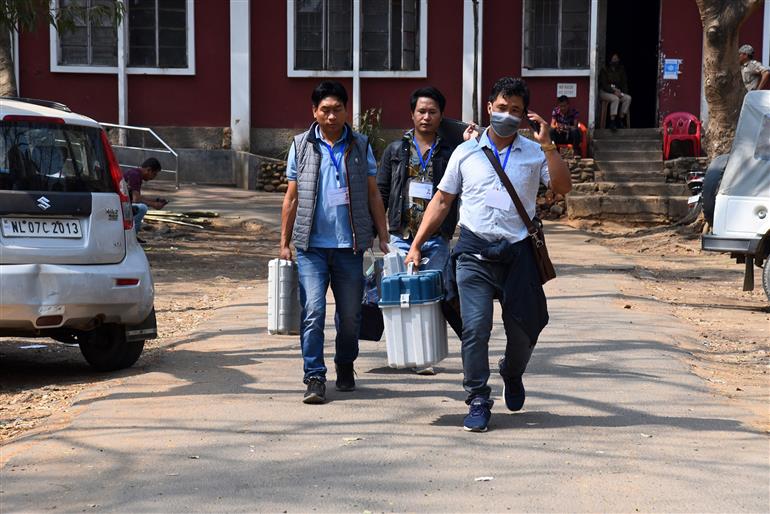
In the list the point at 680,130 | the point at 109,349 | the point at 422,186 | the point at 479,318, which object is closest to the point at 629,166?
the point at 680,130

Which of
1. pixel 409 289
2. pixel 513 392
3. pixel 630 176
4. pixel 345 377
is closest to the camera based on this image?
pixel 409 289

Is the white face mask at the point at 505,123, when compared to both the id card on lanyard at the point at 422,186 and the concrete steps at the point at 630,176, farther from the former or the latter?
the concrete steps at the point at 630,176

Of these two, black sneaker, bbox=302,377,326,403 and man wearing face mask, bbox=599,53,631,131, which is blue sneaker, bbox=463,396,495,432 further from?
man wearing face mask, bbox=599,53,631,131

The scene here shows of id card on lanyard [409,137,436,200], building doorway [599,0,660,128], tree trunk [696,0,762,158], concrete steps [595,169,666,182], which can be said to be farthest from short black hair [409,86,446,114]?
building doorway [599,0,660,128]

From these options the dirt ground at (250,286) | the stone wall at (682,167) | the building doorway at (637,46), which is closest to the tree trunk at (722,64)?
the dirt ground at (250,286)

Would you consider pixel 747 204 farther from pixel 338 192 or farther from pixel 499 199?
pixel 499 199

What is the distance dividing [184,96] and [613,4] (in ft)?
31.3

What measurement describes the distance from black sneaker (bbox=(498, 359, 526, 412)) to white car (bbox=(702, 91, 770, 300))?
6231 mm

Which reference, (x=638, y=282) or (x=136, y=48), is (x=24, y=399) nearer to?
(x=638, y=282)

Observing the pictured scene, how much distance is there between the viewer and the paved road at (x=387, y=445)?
5223 mm

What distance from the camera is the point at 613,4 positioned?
1029 inches

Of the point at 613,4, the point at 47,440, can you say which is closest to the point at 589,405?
the point at 47,440

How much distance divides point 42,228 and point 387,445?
302 cm

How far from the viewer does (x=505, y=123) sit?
6477mm
